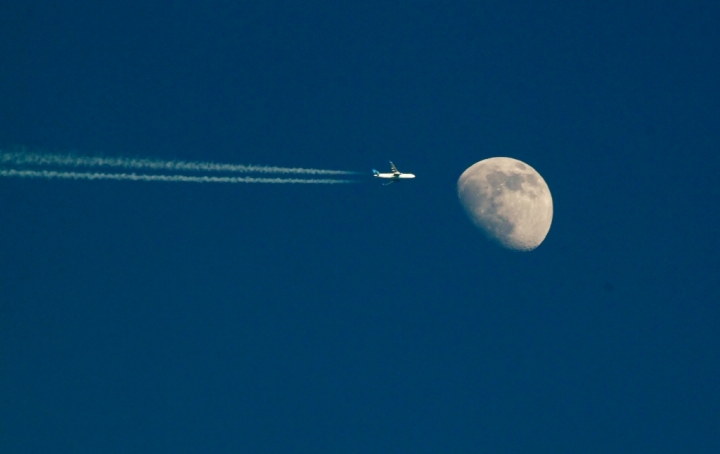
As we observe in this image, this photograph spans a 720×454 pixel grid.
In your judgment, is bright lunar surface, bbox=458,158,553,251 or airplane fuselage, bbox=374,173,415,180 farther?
airplane fuselage, bbox=374,173,415,180

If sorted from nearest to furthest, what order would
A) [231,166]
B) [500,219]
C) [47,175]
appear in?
[47,175], [231,166], [500,219]

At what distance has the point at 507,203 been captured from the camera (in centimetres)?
11619

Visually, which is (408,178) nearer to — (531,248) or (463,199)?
(463,199)

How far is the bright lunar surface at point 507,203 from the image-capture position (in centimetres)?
11656

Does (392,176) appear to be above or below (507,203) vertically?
above

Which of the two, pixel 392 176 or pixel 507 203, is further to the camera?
pixel 392 176

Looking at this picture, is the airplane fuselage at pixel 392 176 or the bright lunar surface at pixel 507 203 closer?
the bright lunar surface at pixel 507 203

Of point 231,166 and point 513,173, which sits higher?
point 231,166

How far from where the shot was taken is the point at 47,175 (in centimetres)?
9119

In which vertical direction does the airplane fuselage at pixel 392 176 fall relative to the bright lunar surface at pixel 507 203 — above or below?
above

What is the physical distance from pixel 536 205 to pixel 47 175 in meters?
60.8

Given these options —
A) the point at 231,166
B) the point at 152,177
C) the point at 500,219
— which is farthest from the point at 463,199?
the point at 152,177

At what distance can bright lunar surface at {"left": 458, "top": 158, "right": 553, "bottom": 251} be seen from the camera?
116562mm

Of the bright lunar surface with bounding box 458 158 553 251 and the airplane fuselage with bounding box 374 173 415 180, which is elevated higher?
the airplane fuselage with bounding box 374 173 415 180
